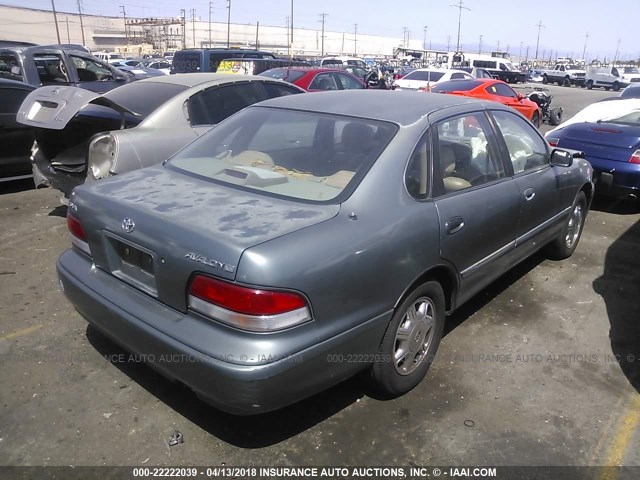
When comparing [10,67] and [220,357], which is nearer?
[220,357]

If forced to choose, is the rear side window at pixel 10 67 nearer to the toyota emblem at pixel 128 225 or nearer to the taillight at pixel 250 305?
the toyota emblem at pixel 128 225

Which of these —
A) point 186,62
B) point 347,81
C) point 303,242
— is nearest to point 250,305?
point 303,242

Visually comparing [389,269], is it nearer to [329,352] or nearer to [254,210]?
[329,352]

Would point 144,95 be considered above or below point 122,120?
above

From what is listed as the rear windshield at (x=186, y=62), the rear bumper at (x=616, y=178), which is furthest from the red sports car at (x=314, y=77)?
the rear windshield at (x=186, y=62)

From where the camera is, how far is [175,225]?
2.45 metres

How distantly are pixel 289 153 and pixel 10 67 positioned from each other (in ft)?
28.7

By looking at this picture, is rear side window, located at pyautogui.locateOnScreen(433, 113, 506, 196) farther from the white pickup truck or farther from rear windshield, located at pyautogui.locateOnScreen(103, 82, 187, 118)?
the white pickup truck

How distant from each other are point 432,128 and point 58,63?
30.1 ft

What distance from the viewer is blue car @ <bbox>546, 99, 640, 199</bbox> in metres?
6.38

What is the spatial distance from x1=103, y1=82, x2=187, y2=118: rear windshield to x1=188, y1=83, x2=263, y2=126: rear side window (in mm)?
227

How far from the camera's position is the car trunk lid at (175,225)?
7.57 ft

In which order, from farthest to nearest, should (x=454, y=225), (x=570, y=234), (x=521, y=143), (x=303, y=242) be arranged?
1. (x=570, y=234)
2. (x=521, y=143)
3. (x=454, y=225)
4. (x=303, y=242)

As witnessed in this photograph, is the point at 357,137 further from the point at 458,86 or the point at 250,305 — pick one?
the point at 458,86
